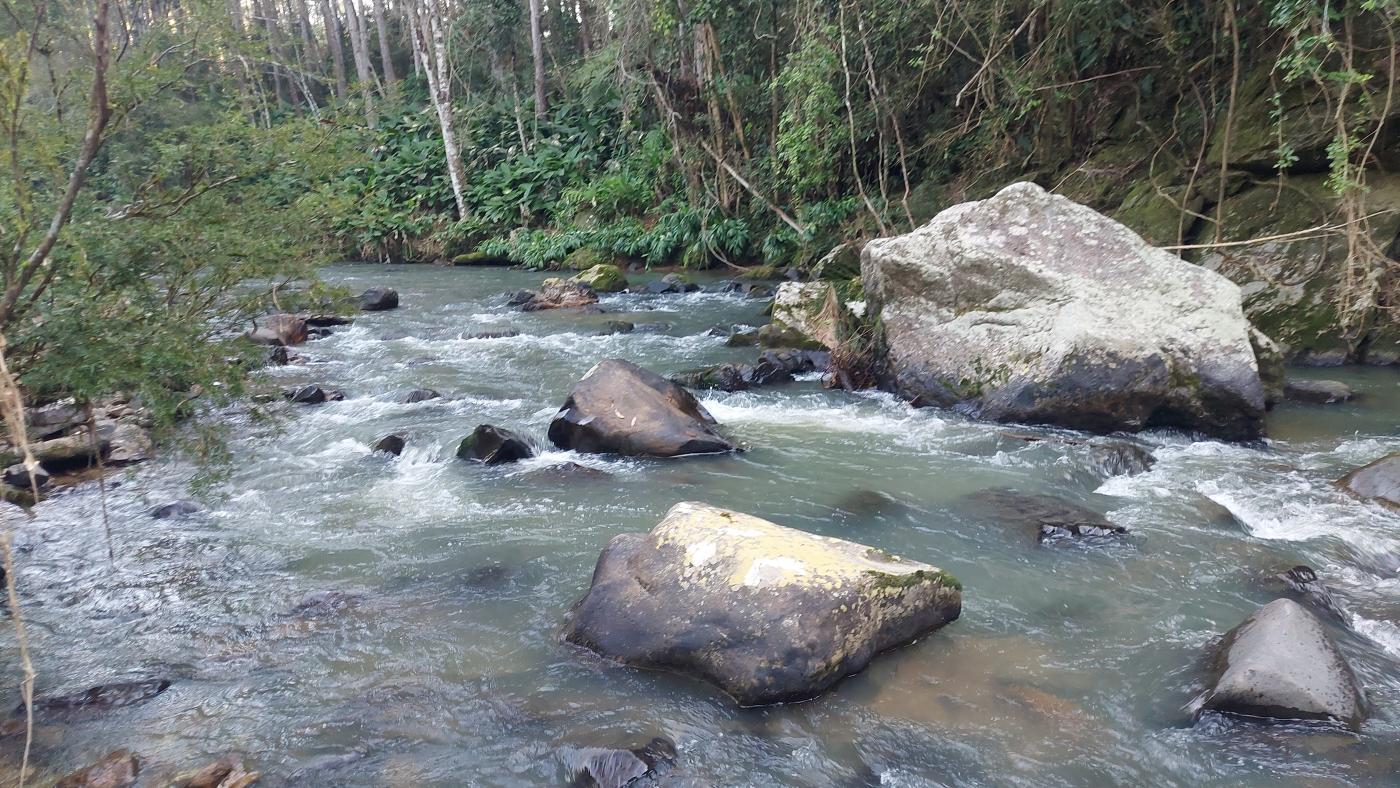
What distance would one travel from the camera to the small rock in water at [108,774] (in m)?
3.72

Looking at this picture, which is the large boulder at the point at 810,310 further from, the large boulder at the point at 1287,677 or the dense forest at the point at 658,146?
the large boulder at the point at 1287,677

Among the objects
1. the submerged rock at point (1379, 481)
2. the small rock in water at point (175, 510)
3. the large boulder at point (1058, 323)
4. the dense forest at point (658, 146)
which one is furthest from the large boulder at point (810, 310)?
the small rock in water at point (175, 510)

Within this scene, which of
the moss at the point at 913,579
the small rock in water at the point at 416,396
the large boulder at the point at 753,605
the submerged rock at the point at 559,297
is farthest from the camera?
the submerged rock at the point at 559,297

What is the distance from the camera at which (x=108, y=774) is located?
3775 millimetres

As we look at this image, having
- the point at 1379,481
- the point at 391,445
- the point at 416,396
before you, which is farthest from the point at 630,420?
the point at 1379,481

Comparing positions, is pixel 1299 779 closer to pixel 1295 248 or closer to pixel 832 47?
pixel 1295 248

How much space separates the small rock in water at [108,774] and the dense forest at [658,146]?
163 cm

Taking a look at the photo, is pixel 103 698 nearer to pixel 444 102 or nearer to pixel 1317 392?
pixel 1317 392

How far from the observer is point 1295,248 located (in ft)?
33.6

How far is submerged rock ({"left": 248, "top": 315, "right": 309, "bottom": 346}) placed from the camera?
13.0 meters

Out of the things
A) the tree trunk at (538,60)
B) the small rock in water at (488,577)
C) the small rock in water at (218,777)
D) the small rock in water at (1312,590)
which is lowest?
the small rock in water at (1312,590)

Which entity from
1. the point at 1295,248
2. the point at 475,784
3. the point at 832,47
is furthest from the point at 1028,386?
the point at 832,47

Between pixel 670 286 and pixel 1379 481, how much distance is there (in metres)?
12.3

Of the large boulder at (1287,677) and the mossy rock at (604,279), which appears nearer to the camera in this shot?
the large boulder at (1287,677)
